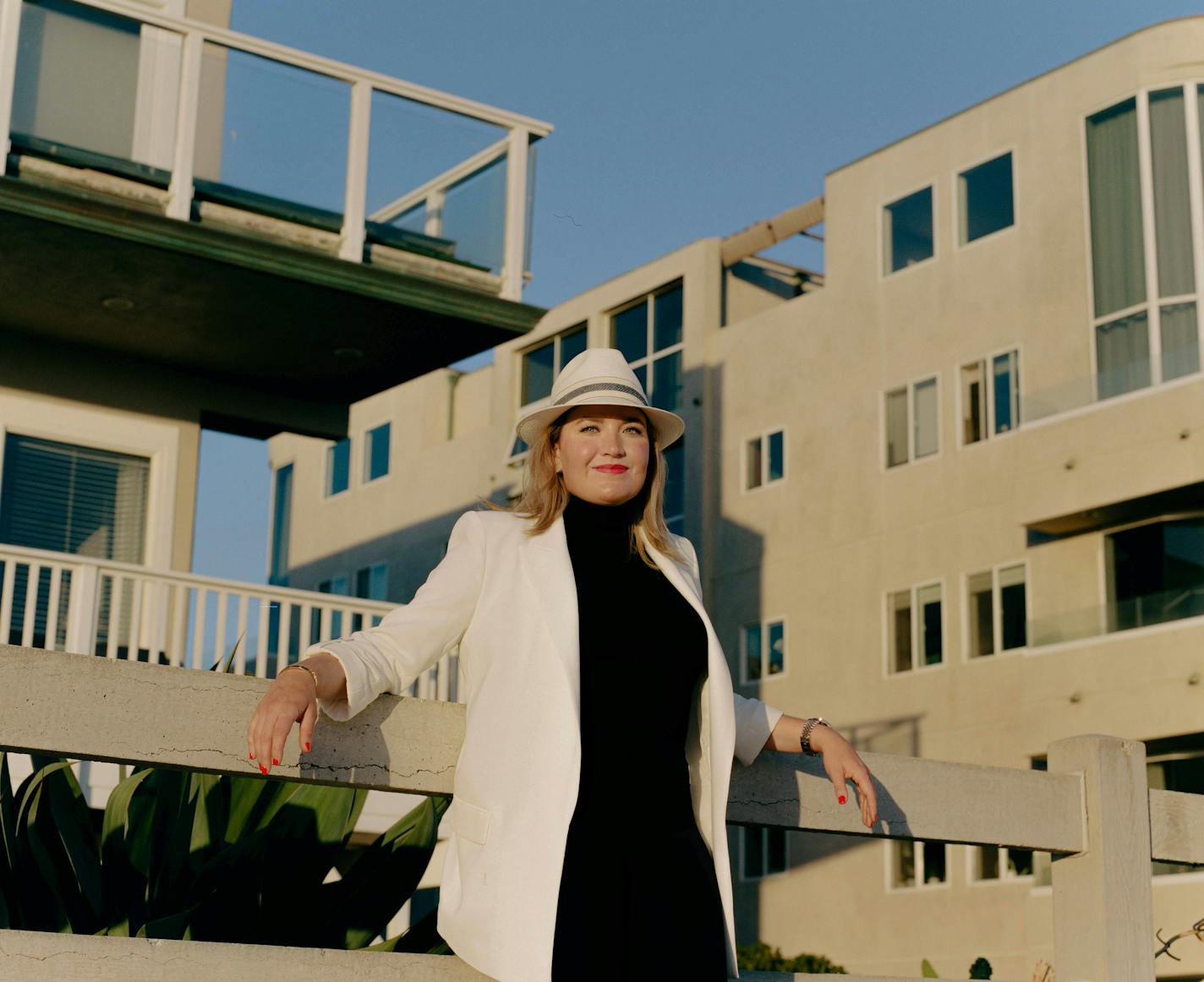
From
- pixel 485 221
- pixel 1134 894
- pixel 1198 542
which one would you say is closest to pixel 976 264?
pixel 1198 542

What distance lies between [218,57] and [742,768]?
10.4m

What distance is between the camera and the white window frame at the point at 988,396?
26891 mm

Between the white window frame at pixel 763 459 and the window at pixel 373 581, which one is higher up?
the white window frame at pixel 763 459

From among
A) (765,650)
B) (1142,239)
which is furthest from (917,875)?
(1142,239)

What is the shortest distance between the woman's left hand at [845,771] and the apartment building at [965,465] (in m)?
20.2

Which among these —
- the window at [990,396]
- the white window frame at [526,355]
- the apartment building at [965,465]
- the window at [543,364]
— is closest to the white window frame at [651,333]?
the apartment building at [965,465]

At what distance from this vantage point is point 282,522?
46250 millimetres

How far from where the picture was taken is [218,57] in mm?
12867

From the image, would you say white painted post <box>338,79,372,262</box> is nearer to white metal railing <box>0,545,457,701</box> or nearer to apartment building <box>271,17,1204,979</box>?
white metal railing <box>0,545,457,701</box>

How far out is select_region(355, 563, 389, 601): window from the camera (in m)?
41.1

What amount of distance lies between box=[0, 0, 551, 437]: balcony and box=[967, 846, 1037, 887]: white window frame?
1474 cm

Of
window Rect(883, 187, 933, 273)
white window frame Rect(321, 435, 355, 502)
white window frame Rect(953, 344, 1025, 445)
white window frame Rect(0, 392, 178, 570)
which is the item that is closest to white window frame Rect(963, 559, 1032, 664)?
white window frame Rect(953, 344, 1025, 445)

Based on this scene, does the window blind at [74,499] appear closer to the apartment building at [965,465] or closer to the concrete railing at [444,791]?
the concrete railing at [444,791]

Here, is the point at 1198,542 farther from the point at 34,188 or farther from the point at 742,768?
the point at 742,768
